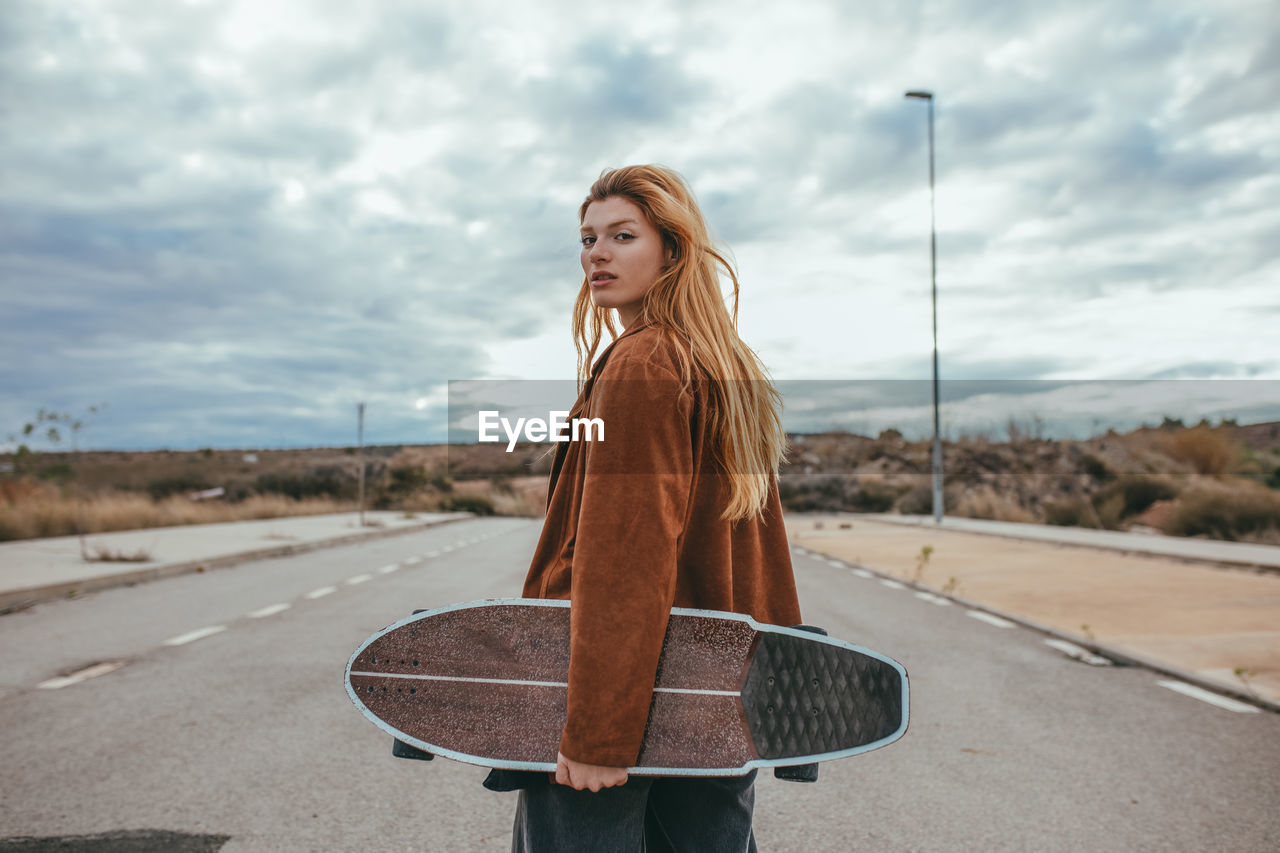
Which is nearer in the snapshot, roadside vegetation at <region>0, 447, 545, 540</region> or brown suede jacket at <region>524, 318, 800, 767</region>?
brown suede jacket at <region>524, 318, 800, 767</region>

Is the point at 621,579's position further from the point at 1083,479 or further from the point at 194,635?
the point at 1083,479

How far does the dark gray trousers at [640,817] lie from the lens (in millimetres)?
1550

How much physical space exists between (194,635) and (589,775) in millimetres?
6944

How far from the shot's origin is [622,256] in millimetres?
1729

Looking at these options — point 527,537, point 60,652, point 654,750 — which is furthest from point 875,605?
point 527,537

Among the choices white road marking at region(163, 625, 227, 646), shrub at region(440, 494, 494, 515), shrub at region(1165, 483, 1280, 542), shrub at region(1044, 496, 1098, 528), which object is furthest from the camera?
shrub at region(440, 494, 494, 515)

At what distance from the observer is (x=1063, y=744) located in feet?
14.5

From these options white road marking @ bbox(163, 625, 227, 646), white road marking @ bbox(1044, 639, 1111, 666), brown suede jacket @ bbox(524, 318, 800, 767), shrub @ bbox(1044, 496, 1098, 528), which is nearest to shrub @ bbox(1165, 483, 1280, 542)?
shrub @ bbox(1044, 496, 1098, 528)

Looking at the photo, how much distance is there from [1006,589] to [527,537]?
12995 millimetres

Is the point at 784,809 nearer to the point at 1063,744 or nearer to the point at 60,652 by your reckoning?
the point at 1063,744

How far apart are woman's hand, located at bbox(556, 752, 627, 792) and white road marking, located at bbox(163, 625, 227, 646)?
6513mm

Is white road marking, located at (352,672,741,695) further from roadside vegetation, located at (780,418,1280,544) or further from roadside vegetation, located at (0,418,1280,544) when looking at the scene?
roadside vegetation, located at (780,418,1280,544)

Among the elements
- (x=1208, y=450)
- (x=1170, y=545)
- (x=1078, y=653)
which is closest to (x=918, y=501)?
(x=1208, y=450)

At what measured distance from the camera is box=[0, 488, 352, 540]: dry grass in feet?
59.1
